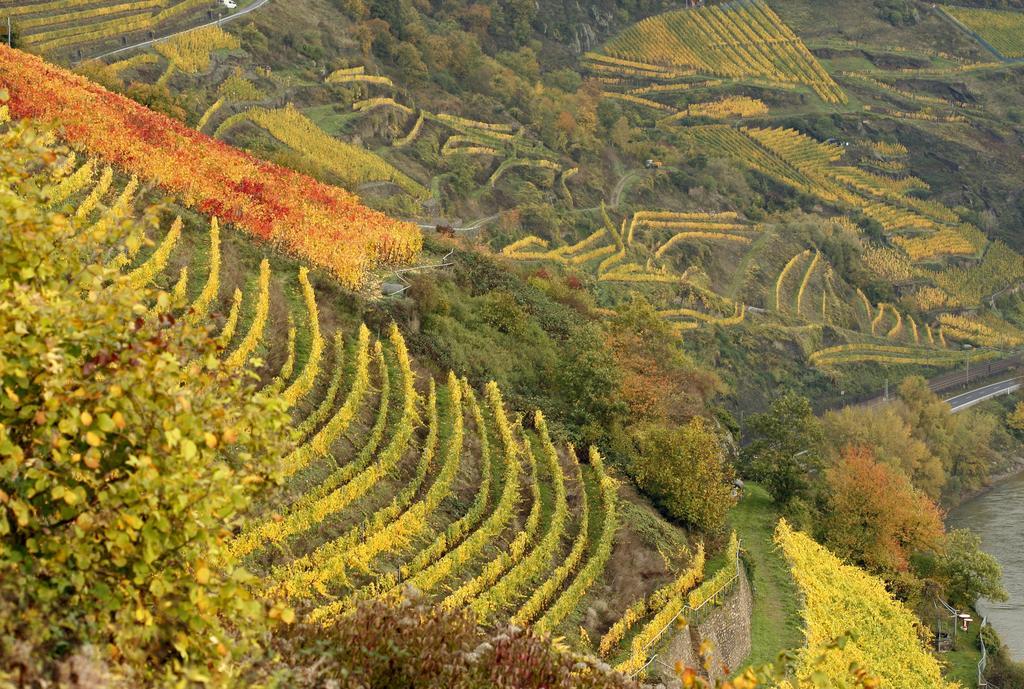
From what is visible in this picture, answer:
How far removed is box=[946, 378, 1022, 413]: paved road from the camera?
79125mm

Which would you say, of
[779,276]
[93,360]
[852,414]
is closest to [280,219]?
[93,360]

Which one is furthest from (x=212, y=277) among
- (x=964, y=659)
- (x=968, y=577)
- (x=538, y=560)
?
(x=968, y=577)

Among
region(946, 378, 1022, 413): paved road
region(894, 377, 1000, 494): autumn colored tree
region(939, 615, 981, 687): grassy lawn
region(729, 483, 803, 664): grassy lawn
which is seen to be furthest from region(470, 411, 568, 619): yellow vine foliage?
region(946, 378, 1022, 413): paved road

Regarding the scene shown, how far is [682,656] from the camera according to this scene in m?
24.5

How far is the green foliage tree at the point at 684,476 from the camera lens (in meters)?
30.8

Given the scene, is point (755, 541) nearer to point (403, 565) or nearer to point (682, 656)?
point (682, 656)

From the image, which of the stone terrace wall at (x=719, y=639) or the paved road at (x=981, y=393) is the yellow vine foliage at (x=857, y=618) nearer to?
the stone terrace wall at (x=719, y=639)

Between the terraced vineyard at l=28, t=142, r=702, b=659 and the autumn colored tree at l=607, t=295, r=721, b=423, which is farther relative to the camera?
the autumn colored tree at l=607, t=295, r=721, b=423

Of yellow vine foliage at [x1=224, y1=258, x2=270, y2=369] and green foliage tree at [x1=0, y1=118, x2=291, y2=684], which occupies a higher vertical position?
green foliage tree at [x1=0, y1=118, x2=291, y2=684]

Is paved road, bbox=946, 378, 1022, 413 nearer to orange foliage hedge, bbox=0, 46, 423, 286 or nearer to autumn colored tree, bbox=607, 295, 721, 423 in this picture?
autumn colored tree, bbox=607, 295, 721, 423

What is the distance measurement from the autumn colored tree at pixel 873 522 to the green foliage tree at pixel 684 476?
9.09m

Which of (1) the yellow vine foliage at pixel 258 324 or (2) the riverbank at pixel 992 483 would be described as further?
(2) the riverbank at pixel 992 483

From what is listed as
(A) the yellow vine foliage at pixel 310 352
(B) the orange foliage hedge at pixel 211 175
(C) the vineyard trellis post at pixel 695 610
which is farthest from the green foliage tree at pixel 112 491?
(B) the orange foliage hedge at pixel 211 175

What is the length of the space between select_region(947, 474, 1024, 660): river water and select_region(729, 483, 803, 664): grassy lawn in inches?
556
